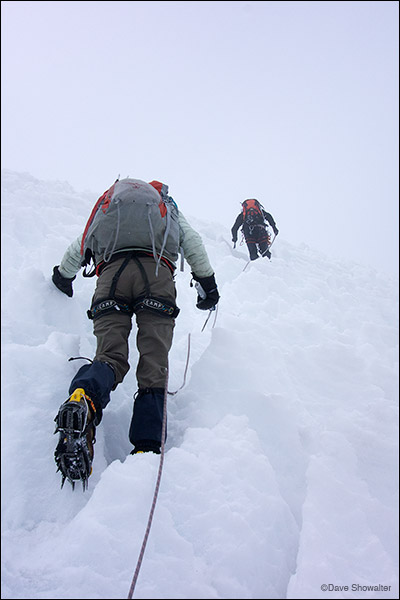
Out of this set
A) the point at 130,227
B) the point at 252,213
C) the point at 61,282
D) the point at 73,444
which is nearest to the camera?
the point at 73,444

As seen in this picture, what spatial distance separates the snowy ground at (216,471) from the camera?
1.31 meters

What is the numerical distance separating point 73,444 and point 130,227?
1606mm

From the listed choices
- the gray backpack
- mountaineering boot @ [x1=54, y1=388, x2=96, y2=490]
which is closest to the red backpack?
the gray backpack

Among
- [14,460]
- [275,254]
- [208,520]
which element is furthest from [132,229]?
[275,254]

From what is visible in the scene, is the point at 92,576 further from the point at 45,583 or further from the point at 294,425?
the point at 294,425

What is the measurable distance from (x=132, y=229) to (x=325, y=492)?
214 cm

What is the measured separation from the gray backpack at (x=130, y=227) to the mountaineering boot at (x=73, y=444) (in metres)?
1.25

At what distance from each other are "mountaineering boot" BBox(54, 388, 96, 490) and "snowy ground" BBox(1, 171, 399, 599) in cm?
12

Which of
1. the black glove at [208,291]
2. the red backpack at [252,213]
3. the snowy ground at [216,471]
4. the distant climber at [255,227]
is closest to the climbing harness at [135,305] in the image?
the snowy ground at [216,471]

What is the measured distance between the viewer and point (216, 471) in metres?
1.74

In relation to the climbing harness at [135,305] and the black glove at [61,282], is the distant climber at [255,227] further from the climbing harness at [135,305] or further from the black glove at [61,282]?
the climbing harness at [135,305]

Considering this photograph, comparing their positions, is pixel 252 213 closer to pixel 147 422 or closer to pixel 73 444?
pixel 147 422

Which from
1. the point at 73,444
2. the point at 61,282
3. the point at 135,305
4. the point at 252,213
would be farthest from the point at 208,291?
the point at 252,213

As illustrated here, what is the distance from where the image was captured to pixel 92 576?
1226 millimetres
